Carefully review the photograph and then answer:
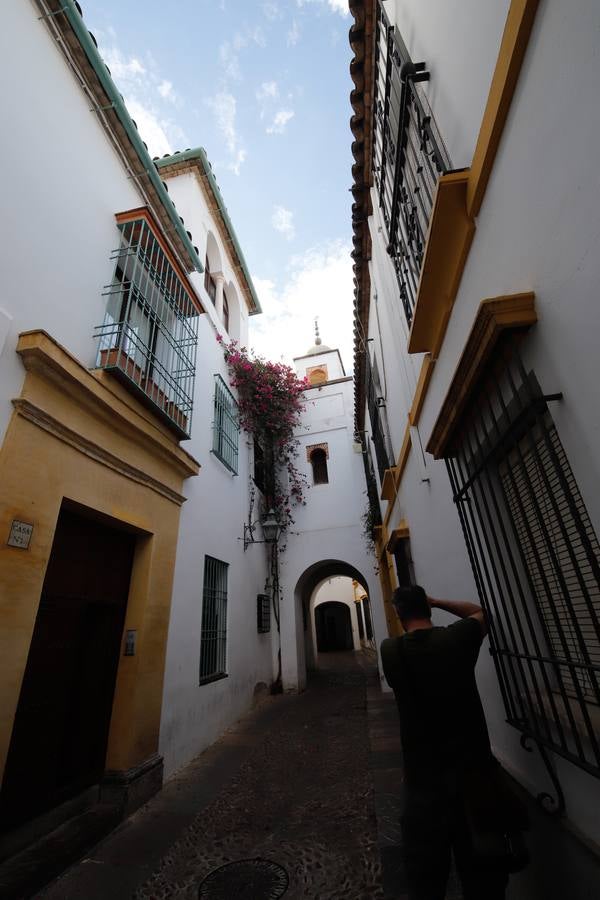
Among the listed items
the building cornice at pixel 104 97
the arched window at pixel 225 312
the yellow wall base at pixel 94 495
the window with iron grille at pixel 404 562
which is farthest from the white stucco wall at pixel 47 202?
the arched window at pixel 225 312

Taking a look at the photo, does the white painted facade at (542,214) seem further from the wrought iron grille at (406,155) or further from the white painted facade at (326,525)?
the white painted facade at (326,525)

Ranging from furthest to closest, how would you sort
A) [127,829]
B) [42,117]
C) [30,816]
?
[42,117], [127,829], [30,816]

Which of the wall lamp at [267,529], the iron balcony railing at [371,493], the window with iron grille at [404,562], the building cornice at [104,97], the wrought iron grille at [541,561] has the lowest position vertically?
the wrought iron grille at [541,561]

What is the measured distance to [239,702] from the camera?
6906 mm

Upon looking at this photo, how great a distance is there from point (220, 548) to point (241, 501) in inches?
64.0

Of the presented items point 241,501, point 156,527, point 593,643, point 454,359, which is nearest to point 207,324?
point 241,501

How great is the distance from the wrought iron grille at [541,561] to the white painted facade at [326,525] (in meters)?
7.59

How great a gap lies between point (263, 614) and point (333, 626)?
13.7 metres

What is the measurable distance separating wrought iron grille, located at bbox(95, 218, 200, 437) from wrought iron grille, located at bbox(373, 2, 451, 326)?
268 cm

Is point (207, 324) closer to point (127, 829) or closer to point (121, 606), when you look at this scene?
point (121, 606)

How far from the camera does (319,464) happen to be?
11602 mm

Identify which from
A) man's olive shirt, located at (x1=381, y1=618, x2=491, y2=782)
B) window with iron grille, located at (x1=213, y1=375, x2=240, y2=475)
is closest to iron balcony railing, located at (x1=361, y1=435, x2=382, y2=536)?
window with iron grille, located at (x1=213, y1=375, x2=240, y2=475)

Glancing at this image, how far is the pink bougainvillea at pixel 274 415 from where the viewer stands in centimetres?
Result: 903

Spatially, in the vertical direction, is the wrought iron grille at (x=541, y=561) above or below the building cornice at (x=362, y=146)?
below
